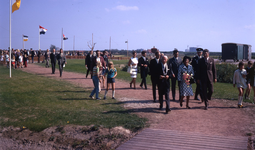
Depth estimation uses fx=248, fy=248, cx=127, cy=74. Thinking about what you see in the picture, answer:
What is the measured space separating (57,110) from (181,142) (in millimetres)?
4637

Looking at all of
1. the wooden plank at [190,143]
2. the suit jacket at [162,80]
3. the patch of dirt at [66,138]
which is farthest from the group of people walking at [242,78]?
the patch of dirt at [66,138]

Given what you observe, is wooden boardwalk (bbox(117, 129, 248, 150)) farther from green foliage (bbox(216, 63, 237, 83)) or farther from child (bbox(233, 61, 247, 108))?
green foliage (bbox(216, 63, 237, 83))

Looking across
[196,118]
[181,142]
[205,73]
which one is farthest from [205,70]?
[181,142]

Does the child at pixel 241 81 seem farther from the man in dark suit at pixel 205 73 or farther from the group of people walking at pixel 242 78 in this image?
the man in dark suit at pixel 205 73

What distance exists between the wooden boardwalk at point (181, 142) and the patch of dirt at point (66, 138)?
415mm

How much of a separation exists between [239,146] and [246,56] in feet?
140

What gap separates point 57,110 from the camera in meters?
8.45

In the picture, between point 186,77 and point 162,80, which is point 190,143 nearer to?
point 162,80

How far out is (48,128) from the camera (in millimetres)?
6801

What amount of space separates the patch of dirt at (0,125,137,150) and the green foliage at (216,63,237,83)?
48.8ft

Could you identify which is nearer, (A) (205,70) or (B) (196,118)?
(B) (196,118)

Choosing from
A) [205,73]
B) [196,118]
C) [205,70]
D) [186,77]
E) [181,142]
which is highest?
[205,70]

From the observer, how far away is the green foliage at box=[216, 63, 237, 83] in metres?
19.0

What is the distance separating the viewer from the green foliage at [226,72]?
19000 millimetres
